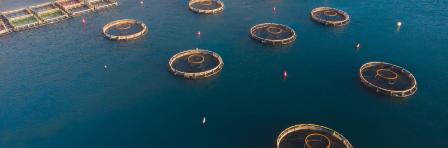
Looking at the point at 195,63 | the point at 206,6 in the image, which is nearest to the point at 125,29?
the point at 206,6

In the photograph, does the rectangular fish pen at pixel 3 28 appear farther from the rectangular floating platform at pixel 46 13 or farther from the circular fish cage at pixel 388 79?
the circular fish cage at pixel 388 79

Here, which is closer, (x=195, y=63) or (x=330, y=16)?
(x=195, y=63)

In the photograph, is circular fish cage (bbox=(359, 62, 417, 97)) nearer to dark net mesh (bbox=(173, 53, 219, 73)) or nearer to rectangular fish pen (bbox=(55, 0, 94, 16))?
dark net mesh (bbox=(173, 53, 219, 73))

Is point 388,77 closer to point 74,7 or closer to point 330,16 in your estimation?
point 330,16

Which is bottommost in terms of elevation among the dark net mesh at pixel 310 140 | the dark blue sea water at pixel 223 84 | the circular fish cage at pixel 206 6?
the dark net mesh at pixel 310 140

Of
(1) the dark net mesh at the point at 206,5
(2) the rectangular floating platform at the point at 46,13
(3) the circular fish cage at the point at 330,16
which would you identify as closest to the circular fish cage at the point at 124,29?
(2) the rectangular floating platform at the point at 46,13

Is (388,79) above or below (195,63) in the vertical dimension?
below

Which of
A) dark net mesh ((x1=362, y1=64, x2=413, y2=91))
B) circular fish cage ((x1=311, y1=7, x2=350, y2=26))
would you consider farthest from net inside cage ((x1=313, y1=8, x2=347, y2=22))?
dark net mesh ((x1=362, y1=64, x2=413, y2=91))
